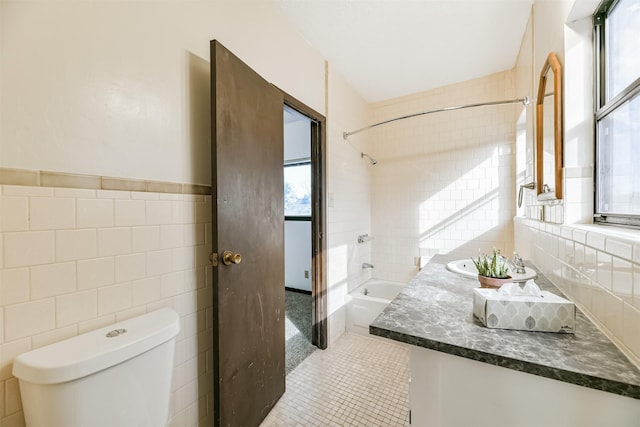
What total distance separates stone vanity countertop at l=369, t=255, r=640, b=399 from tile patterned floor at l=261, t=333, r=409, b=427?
3.40ft

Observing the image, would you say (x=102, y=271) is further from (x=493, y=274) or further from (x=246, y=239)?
(x=493, y=274)

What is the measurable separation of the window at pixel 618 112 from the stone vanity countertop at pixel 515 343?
41 cm

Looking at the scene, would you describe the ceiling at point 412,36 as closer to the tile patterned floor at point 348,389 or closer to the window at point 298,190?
the window at point 298,190

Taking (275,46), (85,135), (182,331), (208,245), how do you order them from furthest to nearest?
(275,46)
(208,245)
(182,331)
(85,135)

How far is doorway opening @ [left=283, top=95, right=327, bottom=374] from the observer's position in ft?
7.18

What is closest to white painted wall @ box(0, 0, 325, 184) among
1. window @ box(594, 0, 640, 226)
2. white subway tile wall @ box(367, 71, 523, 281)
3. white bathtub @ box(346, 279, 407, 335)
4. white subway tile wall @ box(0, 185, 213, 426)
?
white subway tile wall @ box(0, 185, 213, 426)

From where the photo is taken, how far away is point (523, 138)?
2277 mm

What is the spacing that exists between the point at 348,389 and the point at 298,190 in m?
2.50

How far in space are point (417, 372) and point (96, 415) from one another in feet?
3.10

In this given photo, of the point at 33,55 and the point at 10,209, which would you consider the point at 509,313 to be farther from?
the point at 33,55

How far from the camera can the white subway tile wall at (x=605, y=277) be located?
60cm

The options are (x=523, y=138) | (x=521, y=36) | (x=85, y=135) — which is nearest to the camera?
(x=85, y=135)

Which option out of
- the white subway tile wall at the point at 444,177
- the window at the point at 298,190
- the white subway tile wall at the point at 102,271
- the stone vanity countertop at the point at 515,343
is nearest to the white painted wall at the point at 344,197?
the white subway tile wall at the point at 444,177

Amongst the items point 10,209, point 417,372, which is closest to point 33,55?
point 10,209
